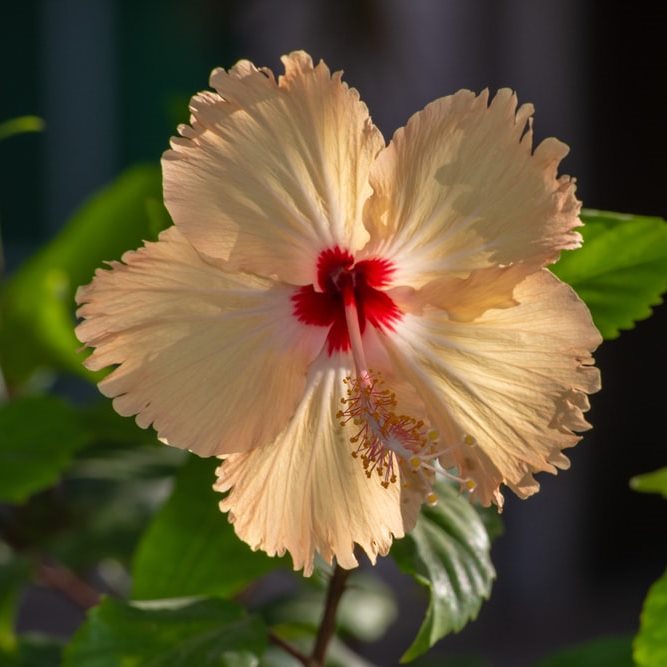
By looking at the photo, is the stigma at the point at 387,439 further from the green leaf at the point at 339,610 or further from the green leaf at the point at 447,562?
the green leaf at the point at 339,610

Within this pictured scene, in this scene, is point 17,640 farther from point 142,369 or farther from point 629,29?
point 629,29

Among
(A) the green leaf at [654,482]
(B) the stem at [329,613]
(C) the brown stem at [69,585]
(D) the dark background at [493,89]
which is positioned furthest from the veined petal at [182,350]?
(D) the dark background at [493,89]

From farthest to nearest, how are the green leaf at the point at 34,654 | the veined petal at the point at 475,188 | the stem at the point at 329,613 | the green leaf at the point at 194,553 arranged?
the green leaf at the point at 34,654
the green leaf at the point at 194,553
the stem at the point at 329,613
the veined petal at the point at 475,188

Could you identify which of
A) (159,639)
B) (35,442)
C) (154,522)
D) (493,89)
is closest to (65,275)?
(35,442)

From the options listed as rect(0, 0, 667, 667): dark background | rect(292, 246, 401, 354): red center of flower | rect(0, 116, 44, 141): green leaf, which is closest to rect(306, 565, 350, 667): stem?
rect(292, 246, 401, 354): red center of flower

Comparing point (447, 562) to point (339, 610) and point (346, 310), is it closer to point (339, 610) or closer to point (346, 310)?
point (346, 310)

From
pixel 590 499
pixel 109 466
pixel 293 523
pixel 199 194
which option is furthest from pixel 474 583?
pixel 590 499
